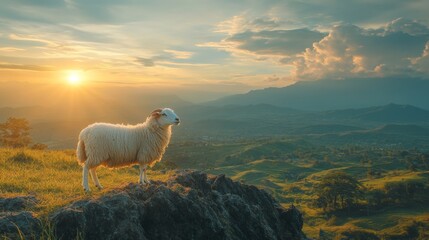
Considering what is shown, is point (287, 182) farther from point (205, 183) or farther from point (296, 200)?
point (205, 183)

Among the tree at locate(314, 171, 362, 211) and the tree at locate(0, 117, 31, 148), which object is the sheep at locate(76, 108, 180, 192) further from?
the tree at locate(314, 171, 362, 211)

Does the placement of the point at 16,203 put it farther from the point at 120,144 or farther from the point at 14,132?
the point at 14,132

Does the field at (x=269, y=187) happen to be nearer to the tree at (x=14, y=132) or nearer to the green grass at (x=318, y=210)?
the green grass at (x=318, y=210)

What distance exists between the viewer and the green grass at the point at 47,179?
12.7 metres

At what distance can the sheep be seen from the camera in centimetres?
1559

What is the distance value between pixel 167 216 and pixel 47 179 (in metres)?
9.42

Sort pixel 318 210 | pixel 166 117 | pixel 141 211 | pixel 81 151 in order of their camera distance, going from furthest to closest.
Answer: pixel 318 210, pixel 166 117, pixel 81 151, pixel 141 211

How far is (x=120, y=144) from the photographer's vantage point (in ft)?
52.5

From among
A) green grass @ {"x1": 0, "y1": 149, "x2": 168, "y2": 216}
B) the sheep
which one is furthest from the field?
the sheep

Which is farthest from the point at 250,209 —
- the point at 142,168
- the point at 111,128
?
the point at 111,128

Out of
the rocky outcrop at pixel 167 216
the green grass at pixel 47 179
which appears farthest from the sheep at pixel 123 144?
the rocky outcrop at pixel 167 216

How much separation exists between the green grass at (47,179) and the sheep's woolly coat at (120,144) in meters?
1.26

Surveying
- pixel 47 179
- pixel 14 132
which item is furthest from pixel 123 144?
pixel 14 132

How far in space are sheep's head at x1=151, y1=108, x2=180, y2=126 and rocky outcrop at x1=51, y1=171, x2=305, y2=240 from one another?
2.57 m
